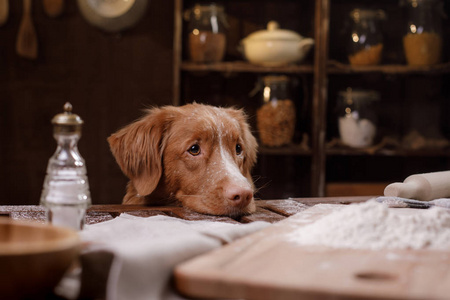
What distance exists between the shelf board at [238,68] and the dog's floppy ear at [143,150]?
1.74 m

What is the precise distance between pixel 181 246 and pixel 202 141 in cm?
108

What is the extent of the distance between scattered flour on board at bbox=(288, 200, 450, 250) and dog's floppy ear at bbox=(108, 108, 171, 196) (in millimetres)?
992

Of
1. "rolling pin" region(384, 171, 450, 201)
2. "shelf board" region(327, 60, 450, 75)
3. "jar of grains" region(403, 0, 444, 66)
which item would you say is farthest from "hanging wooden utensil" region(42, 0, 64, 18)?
"rolling pin" region(384, 171, 450, 201)

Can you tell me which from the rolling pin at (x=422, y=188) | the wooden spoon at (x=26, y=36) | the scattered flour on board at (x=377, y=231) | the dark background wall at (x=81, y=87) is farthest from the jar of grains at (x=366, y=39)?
the scattered flour on board at (x=377, y=231)

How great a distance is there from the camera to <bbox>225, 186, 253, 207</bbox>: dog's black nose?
5.62 feet

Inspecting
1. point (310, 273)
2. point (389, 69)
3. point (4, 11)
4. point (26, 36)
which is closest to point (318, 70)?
point (389, 69)

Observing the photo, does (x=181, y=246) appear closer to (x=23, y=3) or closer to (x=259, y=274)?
(x=259, y=274)

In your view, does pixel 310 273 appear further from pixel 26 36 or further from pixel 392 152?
pixel 26 36

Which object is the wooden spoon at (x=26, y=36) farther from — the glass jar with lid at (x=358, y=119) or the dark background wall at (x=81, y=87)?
the glass jar with lid at (x=358, y=119)

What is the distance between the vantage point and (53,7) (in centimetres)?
439

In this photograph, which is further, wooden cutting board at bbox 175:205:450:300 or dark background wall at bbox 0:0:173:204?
dark background wall at bbox 0:0:173:204

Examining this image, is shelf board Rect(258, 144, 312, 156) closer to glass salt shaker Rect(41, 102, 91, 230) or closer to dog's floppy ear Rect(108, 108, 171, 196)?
dog's floppy ear Rect(108, 108, 171, 196)

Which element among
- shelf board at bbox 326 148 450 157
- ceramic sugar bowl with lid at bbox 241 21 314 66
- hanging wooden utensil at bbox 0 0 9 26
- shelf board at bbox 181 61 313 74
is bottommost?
shelf board at bbox 326 148 450 157

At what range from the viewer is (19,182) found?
4.49m
